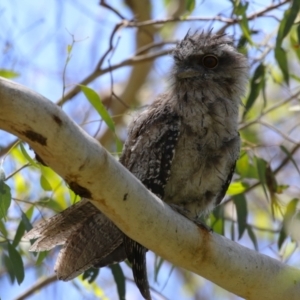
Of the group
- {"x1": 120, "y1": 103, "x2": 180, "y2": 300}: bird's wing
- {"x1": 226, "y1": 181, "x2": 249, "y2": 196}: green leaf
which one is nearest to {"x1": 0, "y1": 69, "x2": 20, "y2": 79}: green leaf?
{"x1": 120, "y1": 103, "x2": 180, "y2": 300}: bird's wing

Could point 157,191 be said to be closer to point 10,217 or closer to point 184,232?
point 184,232

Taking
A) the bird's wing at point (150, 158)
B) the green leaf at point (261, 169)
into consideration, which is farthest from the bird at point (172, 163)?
the green leaf at point (261, 169)

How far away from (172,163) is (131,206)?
95 centimetres

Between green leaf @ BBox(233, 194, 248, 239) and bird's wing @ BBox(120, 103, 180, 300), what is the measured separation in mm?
889

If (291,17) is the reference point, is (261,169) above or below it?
below

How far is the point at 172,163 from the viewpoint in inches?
138

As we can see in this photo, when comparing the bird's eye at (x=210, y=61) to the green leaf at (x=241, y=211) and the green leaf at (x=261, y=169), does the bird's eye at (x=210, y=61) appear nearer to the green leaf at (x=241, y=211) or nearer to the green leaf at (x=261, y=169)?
the green leaf at (x=261, y=169)

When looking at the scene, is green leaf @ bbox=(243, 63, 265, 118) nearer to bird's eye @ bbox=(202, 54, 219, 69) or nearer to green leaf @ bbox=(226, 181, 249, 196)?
green leaf @ bbox=(226, 181, 249, 196)

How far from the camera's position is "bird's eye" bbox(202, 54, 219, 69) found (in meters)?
3.92

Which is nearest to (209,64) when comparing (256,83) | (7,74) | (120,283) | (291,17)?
(291,17)

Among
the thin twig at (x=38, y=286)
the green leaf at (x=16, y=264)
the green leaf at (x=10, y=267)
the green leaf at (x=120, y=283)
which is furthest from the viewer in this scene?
the thin twig at (x=38, y=286)

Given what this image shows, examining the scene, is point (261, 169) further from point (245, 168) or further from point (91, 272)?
→ point (91, 272)

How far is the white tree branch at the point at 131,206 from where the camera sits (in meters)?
2.27

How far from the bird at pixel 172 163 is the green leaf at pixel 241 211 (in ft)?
1.22
